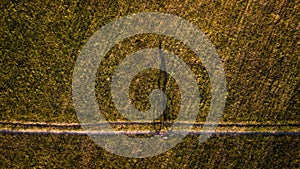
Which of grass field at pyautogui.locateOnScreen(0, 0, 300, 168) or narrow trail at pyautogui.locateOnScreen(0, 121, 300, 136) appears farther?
narrow trail at pyautogui.locateOnScreen(0, 121, 300, 136)

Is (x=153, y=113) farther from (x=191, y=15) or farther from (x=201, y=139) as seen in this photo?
(x=191, y=15)

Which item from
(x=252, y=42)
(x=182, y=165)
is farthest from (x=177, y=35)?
(x=182, y=165)

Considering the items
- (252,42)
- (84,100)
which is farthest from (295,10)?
(84,100)

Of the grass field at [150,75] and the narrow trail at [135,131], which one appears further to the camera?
the narrow trail at [135,131]

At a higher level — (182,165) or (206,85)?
(206,85)

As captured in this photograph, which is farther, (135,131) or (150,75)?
(135,131)

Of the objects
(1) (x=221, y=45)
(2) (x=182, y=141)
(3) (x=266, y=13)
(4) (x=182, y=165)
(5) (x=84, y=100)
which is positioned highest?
(3) (x=266, y=13)

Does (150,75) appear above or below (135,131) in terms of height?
above
